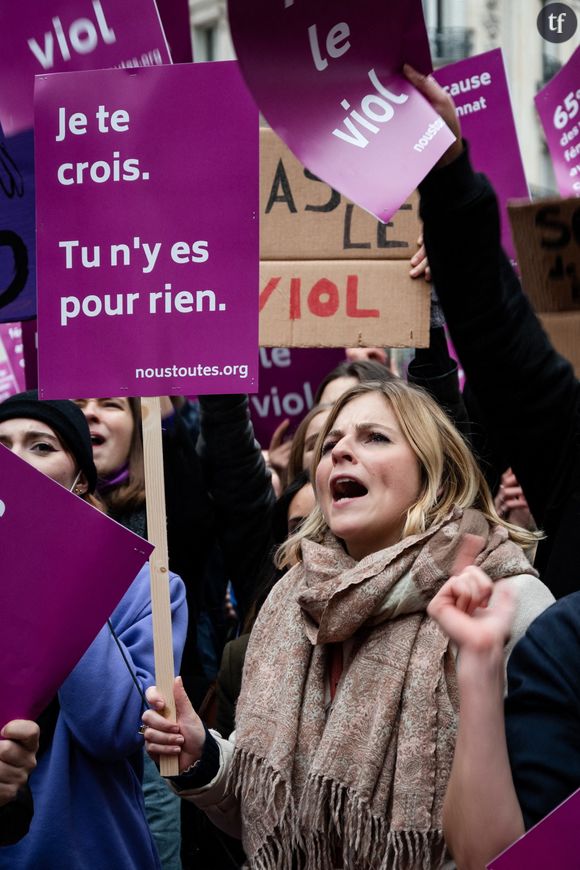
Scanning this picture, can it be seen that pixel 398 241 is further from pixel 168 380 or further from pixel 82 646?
pixel 82 646

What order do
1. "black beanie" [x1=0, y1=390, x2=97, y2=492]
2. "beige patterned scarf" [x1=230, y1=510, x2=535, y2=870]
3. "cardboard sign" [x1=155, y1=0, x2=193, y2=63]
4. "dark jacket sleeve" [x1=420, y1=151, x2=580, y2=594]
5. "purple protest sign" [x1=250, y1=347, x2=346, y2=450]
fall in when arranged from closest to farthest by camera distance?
"dark jacket sleeve" [x1=420, y1=151, x2=580, y2=594] → "beige patterned scarf" [x1=230, y1=510, x2=535, y2=870] → "black beanie" [x1=0, y1=390, x2=97, y2=492] → "cardboard sign" [x1=155, y1=0, x2=193, y2=63] → "purple protest sign" [x1=250, y1=347, x2=346, y2=450]

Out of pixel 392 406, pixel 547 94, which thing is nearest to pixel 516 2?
pixel 547 94

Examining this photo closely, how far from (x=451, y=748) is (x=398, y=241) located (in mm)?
1864

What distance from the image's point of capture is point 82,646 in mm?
Result: 2658

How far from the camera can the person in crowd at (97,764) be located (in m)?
2.94

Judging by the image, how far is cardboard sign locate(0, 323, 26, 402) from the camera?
5.12 meters

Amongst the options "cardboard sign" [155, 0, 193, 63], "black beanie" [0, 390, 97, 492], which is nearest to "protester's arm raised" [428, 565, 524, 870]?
"black beanie" [0, 390, 97, 492]

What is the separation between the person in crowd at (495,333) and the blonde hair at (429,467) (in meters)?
0.45

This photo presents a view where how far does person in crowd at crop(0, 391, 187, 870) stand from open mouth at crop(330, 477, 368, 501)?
1.55 feet

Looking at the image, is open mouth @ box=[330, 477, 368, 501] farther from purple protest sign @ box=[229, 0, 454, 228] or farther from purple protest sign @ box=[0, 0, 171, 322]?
purple protest sign @ box=[0, 0, 171, 322]

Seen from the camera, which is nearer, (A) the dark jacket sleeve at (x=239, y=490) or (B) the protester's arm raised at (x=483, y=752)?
(B) the protester's arm raised at (x=483, y=752)

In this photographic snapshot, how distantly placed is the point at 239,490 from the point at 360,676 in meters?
1.39

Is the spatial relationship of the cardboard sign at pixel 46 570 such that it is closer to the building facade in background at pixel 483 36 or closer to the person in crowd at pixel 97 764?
the person in crowd at pixel 97 764

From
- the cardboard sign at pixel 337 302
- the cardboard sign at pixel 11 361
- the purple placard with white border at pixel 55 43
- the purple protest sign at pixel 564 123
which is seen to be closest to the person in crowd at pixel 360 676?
the cardboard sign at pixel 337 302
